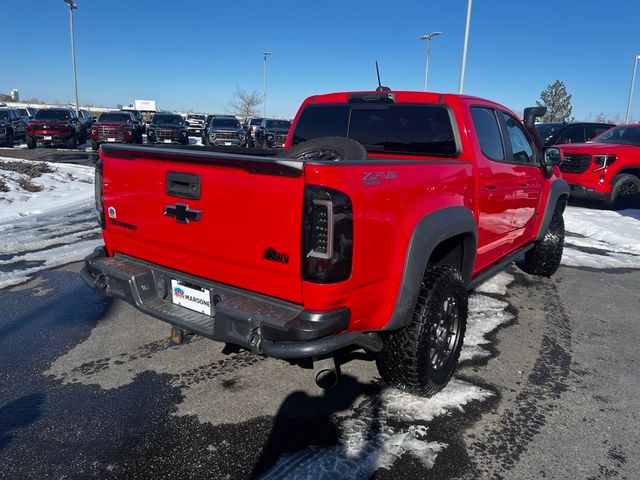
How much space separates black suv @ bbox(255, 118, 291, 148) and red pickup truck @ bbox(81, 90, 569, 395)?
66.7ft

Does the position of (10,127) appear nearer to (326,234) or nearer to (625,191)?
(625,191)

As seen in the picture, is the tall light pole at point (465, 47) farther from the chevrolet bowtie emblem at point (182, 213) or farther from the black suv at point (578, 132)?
the chevrolet bowtie emblem at point (182, 213)

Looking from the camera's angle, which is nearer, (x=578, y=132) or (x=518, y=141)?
(x=518, y=141)

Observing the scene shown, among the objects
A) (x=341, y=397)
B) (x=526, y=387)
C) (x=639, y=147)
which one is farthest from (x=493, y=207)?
(x=639, y=147)

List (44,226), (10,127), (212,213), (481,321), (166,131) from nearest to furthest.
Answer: (212,213)
(481,321)
(44,226)
(10,127)
(166,131)

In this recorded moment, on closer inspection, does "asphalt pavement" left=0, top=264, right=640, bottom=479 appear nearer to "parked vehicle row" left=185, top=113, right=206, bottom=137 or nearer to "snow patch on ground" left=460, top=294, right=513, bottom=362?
"snow patch on ground" left=460, top=294, right=513, bottom=362

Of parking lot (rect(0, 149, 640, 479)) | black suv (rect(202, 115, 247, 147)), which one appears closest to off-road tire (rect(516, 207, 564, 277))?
parking lot (rect(0, 149, 640, 479))

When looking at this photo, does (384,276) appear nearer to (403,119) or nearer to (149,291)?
(149,291)

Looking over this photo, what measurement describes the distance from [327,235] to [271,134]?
74.7 feet

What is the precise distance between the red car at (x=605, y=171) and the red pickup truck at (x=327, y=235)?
7.52m

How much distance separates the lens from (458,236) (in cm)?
341

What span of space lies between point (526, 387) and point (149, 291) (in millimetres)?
2628

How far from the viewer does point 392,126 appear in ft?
13.4

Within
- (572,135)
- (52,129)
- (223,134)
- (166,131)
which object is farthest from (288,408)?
(223,134)
